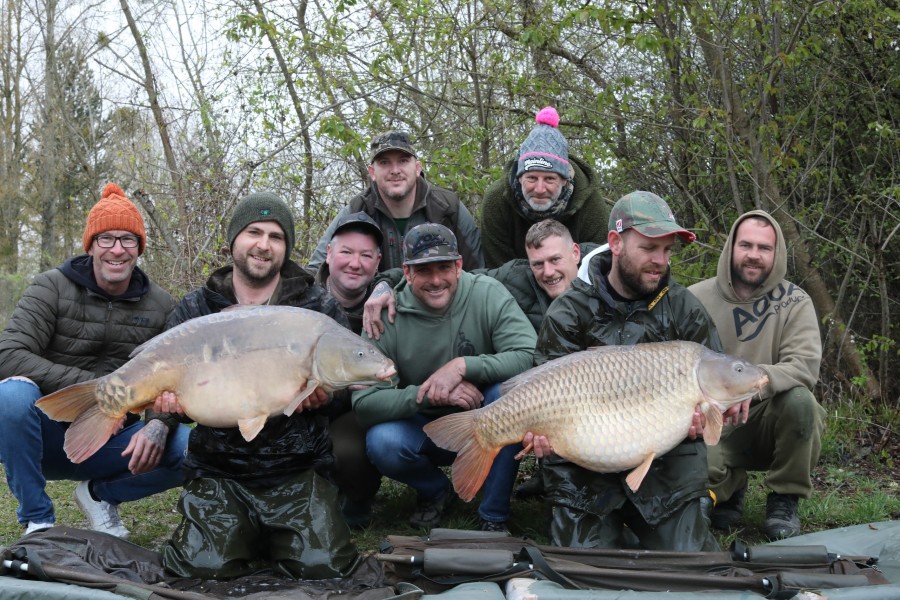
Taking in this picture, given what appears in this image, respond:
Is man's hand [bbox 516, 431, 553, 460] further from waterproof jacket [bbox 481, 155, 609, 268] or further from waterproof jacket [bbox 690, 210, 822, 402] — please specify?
waterproof jacket [bbox 481, 155, 609, 268]

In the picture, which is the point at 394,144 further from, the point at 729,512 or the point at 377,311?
the point at 729,512

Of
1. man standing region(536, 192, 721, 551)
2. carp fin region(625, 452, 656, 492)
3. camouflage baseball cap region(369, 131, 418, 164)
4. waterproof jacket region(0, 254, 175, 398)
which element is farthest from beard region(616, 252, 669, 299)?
waterproof jacket region(0, 254, 175, 398)

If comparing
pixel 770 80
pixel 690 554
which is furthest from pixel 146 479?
pixel 770 80

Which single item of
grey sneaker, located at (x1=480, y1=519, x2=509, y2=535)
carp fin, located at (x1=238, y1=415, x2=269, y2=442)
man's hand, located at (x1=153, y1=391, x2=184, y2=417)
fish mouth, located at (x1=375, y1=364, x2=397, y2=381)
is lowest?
grey sneaker, located at (x1=480, y1=519, x2=509, y2=535)

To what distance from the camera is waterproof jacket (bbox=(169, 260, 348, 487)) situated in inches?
113

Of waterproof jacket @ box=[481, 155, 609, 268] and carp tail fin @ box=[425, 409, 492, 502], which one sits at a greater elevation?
waterproof jacket @ box=[481, 155, 609, 268]

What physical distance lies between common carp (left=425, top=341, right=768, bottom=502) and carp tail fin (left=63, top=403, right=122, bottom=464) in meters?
1.13

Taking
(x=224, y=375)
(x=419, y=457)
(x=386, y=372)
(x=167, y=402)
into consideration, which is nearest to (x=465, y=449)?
(x=386, y=372)

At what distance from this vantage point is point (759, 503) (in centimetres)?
365

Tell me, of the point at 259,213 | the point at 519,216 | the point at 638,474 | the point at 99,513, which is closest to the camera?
the point at 638,474

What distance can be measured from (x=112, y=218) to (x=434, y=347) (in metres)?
1.25

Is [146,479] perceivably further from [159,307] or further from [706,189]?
[706,189]

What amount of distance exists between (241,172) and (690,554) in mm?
4866

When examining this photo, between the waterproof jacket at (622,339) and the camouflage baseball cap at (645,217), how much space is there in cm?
19
